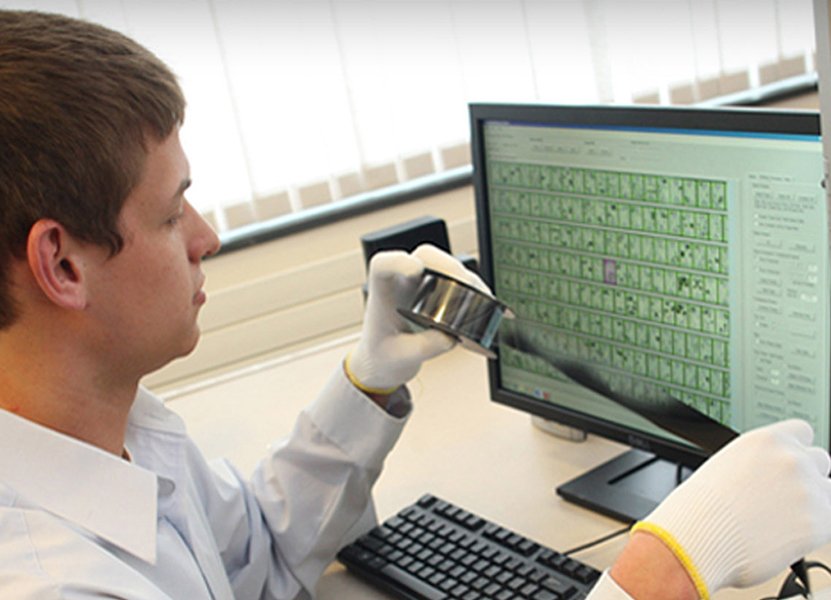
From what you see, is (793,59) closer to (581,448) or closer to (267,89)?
(267,89)

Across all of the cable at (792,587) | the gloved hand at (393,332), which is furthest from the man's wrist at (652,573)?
the gloved hand at (393,332)

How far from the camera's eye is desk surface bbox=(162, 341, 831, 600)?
1189 mm

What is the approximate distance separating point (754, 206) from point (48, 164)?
642 mm

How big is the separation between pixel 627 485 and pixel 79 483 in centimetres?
62

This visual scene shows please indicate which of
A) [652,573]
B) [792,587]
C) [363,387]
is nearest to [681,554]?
[652,573]

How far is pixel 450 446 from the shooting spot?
56.0 inches

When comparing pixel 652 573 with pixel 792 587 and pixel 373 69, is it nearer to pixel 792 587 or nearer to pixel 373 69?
pixel 792 587

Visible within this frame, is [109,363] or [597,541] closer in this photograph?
[109,363]

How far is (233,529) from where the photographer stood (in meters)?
1.19

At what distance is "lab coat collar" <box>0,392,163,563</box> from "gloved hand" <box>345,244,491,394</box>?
1.05 ft

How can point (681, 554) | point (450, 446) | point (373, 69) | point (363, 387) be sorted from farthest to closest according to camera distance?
1. point (373, 69)
2. point (450, 446)
3. point (363, 387)
4. point (681, 554)

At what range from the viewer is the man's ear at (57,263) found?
34.4 inches

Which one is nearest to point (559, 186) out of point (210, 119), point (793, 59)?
point (210, 119)

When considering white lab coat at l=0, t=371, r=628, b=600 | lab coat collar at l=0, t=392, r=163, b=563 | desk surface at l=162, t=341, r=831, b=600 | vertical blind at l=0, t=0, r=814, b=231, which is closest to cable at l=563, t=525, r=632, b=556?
desk surface at l=162, t=341, r=831, b=600
